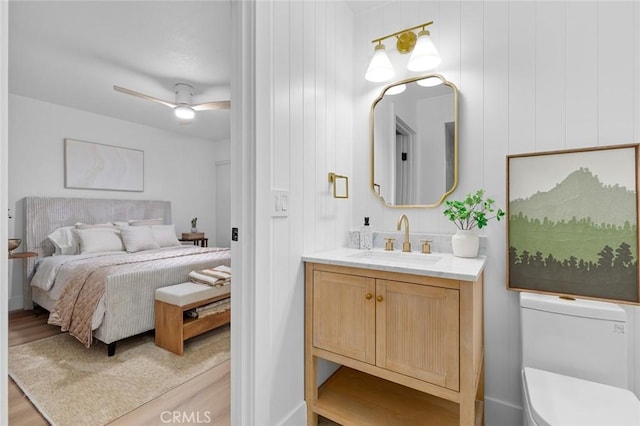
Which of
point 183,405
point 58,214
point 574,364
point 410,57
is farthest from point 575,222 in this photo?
point 58,214

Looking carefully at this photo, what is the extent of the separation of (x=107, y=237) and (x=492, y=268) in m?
4.09

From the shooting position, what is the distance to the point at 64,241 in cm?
345

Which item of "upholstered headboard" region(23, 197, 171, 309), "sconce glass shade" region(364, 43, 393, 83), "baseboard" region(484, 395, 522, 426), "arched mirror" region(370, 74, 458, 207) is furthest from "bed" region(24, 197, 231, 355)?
"baseboard" region(484, 395, 522, 426)

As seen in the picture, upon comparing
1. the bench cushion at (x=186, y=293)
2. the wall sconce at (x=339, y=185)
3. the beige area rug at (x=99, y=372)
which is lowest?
the beige area rug at (x=99, y=372)

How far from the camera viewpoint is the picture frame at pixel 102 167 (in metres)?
3.72

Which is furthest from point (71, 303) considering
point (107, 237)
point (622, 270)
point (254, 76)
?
point (622, 270)

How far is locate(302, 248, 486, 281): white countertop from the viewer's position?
115cm

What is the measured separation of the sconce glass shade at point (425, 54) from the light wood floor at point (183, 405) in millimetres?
2274

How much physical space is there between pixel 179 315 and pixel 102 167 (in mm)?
2971

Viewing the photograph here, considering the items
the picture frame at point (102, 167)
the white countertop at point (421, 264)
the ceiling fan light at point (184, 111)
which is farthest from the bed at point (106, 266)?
the white countertop at point (421, 264)

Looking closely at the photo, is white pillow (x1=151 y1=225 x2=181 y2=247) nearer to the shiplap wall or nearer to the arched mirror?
the shiplap wall

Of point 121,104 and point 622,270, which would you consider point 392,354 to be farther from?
point 121,104

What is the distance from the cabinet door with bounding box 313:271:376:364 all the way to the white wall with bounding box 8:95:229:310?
12.5 ft

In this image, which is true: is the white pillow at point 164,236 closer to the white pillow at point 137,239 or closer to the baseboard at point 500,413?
the white pillow at point 137,239
